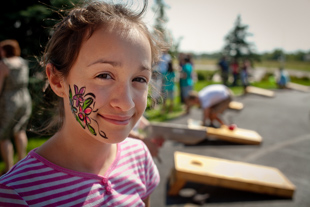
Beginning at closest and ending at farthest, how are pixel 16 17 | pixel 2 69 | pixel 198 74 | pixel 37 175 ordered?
pixel 37 175, pixel 2 69, pixel 16 17, pixel 198 74

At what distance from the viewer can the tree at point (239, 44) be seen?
26.7 meters

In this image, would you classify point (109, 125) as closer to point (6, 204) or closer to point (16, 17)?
point (6, 204)

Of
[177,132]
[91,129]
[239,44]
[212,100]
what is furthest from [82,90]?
[239,44]

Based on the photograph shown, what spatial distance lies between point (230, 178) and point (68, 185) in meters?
3.00

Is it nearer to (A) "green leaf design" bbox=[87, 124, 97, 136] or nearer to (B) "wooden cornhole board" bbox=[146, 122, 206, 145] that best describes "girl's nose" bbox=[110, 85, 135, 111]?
(A) "green leaf design" bbox=[87, 124, 97, 136]

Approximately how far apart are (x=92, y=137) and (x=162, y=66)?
657 centimetres

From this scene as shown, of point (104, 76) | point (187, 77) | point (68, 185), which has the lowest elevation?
point (187, 77)

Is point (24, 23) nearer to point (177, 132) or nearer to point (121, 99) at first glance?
point (177, 132)

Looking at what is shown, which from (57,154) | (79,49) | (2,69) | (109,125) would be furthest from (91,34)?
(2,69)

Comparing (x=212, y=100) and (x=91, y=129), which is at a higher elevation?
(x=91, y=129)

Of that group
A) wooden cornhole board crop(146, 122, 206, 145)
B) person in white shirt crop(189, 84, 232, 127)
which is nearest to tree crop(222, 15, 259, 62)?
person in white shirt crop(189, 84, 232, 127)

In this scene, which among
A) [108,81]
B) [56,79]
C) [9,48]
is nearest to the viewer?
[108,81]

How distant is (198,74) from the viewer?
2202cm

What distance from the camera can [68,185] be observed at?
3.27 ft
